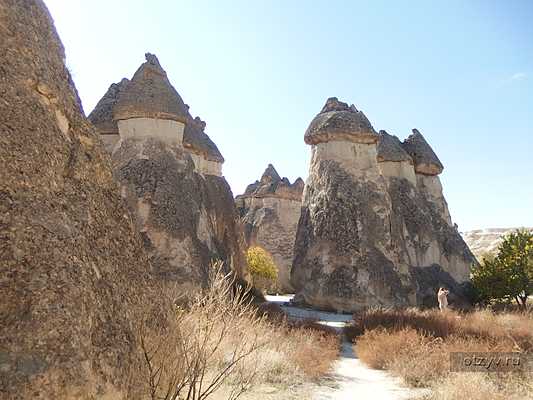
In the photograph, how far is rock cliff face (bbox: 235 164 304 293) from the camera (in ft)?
79.8

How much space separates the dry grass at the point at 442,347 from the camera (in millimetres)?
4605

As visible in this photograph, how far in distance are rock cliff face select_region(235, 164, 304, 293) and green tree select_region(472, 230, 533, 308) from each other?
33.3ft

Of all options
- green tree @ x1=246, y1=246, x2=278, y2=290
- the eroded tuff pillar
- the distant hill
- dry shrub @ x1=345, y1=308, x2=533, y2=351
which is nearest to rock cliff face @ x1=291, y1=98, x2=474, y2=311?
the eroded tuff pillar

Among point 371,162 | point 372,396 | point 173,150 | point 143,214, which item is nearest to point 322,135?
point 371,162

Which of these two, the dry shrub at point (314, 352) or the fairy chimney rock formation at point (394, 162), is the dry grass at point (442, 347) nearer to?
the dry shrub at point (314, 352)

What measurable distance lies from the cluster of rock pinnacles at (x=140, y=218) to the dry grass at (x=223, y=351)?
0.23m

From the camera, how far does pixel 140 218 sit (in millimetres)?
→ 10273

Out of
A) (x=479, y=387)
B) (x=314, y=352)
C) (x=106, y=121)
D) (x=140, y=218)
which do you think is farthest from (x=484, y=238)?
(x=479, y=387)

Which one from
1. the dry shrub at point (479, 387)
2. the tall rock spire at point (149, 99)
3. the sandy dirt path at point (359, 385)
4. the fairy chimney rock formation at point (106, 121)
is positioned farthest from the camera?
the fairy chimney rock formation at point (106, 121)

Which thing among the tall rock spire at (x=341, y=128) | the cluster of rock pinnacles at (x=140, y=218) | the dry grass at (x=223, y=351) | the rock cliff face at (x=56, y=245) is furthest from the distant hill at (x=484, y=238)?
the rock cliff face at (x=56, y=245)

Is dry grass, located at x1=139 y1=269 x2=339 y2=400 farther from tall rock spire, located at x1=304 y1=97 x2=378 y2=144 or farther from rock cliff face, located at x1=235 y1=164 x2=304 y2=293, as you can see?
rock cliff face, located at x1=235 y1=164 x2=304 y2=293

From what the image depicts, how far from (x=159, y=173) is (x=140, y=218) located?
1.29 metres

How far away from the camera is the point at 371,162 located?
14906 millimetres

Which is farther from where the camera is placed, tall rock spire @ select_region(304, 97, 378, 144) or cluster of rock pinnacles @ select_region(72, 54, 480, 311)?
tall rock spire @ select_region(304, 97, 378, 144)
